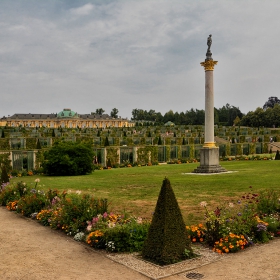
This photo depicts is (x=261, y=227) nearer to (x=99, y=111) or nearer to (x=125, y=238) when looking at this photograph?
(x=125, y=238)

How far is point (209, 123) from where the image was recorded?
2108cm

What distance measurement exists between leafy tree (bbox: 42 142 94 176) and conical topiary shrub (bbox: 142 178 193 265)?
16485 mm

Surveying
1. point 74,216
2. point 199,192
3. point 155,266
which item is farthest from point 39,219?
point 199,192

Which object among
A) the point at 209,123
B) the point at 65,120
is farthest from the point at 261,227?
the point at 65,120

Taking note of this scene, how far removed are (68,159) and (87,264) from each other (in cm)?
1626

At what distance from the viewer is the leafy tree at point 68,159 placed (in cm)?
2273

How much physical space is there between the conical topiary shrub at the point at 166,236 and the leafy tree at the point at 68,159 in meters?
16.5

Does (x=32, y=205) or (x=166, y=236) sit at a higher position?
(x=166, y=236)

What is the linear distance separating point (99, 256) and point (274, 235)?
4.01m

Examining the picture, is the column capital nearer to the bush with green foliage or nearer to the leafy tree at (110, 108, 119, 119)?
the bush with green foliage

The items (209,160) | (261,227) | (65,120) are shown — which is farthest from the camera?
(65,120)

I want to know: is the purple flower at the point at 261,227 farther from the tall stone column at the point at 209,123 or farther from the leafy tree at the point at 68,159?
the leafy tree at the point at 68,159

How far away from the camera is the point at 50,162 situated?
22781mm

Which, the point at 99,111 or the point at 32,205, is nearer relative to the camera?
the point at 32,205
